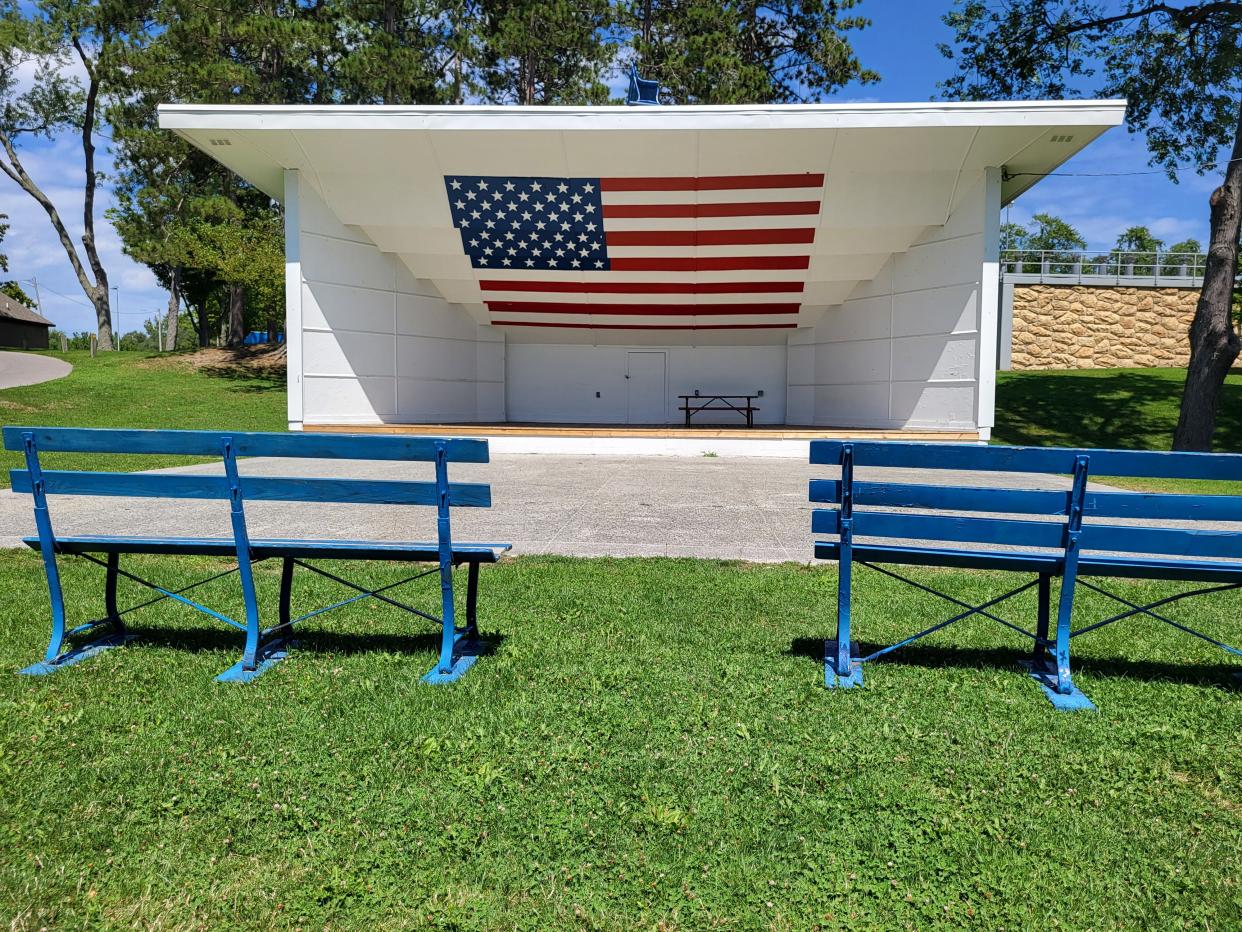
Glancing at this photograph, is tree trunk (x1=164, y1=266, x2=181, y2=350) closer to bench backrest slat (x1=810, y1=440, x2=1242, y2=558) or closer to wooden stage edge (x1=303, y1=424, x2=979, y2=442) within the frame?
wooden stage edge (x1=303, y1=424, x2=979, y2=442)

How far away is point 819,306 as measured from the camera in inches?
783

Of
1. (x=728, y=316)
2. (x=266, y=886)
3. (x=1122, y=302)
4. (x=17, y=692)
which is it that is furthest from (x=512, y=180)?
(x=1122, y=302)

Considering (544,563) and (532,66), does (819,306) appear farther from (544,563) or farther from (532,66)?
(544,563)

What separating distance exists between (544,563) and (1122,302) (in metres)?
31.7

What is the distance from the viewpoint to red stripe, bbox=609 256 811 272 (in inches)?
696

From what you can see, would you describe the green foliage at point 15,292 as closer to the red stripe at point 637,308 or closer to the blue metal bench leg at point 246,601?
the red stripe at point 637,308

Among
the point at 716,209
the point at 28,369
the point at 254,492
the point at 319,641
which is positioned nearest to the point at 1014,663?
the point at 319,641

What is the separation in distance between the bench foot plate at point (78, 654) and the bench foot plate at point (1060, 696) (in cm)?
442

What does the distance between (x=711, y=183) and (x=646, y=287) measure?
3563 mm

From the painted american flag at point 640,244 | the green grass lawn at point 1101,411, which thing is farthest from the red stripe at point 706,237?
the green grass lawn at point 1101,411

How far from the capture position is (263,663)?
3.90 m

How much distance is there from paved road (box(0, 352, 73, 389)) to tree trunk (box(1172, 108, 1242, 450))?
27303 mm

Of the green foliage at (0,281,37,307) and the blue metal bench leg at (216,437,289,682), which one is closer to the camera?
the blue metal bench leg at (216,437,289,682)

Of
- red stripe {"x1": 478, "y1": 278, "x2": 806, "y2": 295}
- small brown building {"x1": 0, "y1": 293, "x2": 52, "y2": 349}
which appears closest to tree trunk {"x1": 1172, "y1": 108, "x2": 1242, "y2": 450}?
red stripe {"x1": 478, "y1": 278, "x2": 806, "y2": 295}
